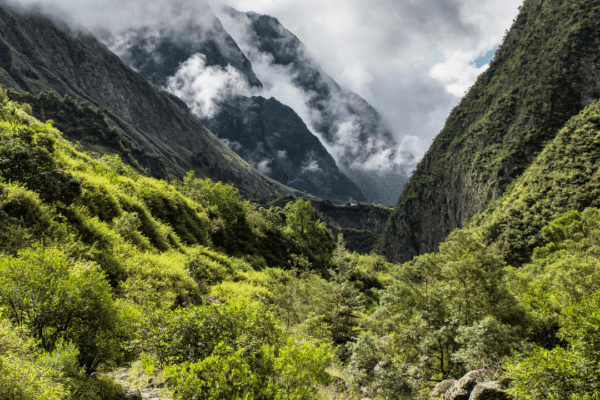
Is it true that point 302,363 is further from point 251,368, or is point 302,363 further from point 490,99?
point 490,99

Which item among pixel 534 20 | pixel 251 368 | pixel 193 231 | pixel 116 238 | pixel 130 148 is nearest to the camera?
pixel 251 368

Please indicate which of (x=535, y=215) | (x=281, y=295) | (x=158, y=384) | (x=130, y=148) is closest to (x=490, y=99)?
(x=535, y=215)

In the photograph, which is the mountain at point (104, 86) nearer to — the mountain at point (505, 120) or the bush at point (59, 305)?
the mountain at point (505, 120)

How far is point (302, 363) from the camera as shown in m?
6.07

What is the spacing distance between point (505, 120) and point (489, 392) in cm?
16052

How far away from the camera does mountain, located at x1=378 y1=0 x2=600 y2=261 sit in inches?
4685

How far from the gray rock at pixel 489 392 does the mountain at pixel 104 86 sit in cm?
12172

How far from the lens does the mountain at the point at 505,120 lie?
390 ft

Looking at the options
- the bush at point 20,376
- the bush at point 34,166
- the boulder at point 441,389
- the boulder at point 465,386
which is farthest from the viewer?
the bush at point 34,166

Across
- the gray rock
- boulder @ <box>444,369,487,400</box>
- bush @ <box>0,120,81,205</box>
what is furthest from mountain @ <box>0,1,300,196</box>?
the gray rock

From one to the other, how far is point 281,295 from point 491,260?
11.8 m

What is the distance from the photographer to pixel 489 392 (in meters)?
9.15

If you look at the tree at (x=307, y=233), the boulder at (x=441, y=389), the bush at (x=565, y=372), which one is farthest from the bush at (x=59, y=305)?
the tree at (x=307, y=233)

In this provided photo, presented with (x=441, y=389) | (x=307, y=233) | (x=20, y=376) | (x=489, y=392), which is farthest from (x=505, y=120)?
(x=20, y=376)
